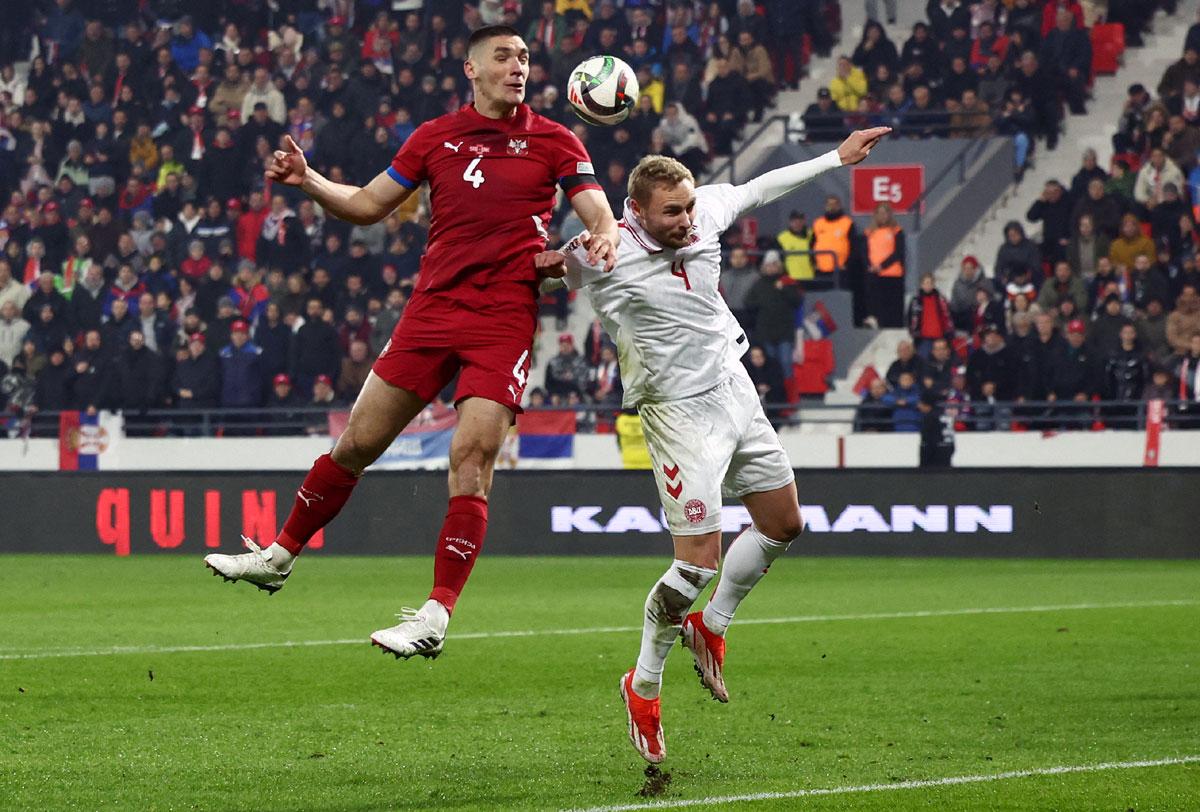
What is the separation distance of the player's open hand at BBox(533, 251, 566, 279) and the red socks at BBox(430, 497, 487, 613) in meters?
0.80

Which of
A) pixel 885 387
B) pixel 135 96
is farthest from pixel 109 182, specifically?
pixel 885 387

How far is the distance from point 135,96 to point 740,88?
7.94 metres

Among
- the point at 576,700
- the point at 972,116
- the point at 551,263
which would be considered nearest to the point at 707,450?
the point at 551,263

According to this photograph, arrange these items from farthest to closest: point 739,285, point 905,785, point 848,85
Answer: point 848,85 → point 739,285 → point 905,785

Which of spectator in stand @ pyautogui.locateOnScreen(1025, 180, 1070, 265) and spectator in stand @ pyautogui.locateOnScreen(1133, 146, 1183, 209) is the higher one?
spectator in stand @ pyautogui.locateOnScreen(1133, 146, 1183, 209)

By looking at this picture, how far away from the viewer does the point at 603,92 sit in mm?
7059

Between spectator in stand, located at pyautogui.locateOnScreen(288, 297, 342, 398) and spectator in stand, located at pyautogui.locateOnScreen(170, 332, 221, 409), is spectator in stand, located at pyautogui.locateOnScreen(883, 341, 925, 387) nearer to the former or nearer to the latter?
spectator in stand, located at pyautogui.locateOnScreen(288, 297, 342, 398)

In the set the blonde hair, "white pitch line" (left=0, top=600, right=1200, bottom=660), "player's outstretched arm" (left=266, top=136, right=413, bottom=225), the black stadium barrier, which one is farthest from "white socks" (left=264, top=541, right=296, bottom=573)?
the black stadium barrier

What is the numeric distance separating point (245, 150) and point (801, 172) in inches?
701

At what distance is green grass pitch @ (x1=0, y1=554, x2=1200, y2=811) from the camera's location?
5.98 meters

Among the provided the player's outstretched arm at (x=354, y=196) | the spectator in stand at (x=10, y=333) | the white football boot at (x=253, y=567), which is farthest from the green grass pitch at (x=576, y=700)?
the spectator in stand at (x=10, y=333)

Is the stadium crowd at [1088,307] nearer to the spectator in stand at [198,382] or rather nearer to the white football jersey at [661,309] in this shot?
the spectator in stand at [198,382]

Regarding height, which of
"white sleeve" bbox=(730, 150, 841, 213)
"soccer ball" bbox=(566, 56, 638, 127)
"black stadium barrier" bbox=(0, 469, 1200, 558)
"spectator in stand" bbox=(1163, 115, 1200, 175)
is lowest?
"black stadium barrier" bbox=(0, 469, 1200, 558)

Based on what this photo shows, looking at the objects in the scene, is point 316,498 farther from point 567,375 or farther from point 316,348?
point 316,348
